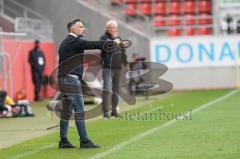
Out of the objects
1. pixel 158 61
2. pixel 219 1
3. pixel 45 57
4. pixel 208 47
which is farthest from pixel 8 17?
pixel 219 1

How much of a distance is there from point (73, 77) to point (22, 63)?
1341 centimetres

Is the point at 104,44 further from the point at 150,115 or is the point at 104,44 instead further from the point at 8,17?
the point at 8,17

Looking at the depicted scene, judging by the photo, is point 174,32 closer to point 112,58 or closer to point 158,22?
point 158,22

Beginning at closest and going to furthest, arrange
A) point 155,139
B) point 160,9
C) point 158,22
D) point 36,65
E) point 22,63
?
point 155,139 → point 22,63 → point 36,65 → point 158,22 → point 160,9

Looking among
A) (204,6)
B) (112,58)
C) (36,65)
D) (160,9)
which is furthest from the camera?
(160,9)

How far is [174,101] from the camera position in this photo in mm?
21578

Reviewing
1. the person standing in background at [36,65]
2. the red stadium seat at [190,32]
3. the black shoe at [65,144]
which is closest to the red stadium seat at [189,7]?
the red stadium seat at [190,32]

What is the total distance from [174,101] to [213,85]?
23.8ft

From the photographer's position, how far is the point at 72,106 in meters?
11.4

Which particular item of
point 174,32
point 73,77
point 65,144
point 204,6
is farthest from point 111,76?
point 204,6

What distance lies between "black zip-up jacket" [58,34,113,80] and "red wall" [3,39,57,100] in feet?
37.4

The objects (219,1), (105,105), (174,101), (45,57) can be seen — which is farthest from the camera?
(219,1)

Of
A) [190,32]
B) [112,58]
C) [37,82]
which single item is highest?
[190,32]

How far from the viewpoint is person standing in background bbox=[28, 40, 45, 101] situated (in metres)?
24.8
